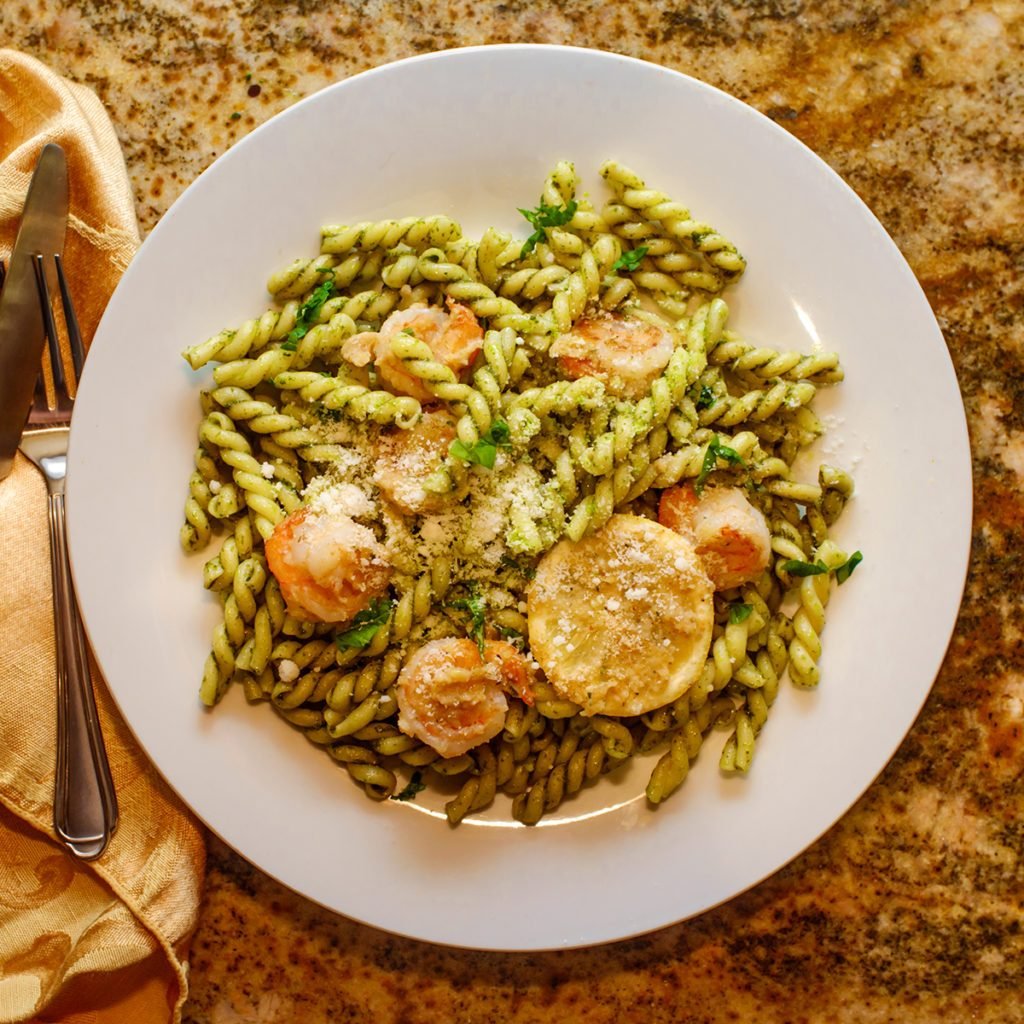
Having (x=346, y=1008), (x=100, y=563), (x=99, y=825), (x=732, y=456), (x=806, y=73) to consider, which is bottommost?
(x=346, y=1008)

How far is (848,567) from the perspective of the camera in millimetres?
2846

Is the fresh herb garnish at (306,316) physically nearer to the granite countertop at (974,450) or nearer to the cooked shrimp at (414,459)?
the cooked shrimp at (414,459)

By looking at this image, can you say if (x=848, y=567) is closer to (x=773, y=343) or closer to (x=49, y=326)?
(x=773, y=343)

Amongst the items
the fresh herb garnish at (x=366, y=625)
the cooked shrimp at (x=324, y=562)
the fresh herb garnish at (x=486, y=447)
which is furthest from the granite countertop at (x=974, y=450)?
the fresh herb garnish at (x=486, y=447)

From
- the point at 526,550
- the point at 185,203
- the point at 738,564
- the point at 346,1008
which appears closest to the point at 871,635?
the point at 738,564

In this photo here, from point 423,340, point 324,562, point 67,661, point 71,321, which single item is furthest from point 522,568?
point 71,321

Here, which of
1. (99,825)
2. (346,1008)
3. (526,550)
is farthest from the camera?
(346,1008)

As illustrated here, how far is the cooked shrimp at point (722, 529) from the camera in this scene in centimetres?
267

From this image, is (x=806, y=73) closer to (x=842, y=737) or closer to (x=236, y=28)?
(x=236, y=28)

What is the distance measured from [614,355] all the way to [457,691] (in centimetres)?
96

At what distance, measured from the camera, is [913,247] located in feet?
10.6

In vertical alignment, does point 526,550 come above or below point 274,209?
below

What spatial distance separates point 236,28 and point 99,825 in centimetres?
246

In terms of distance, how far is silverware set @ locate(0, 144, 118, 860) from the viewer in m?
2.92
